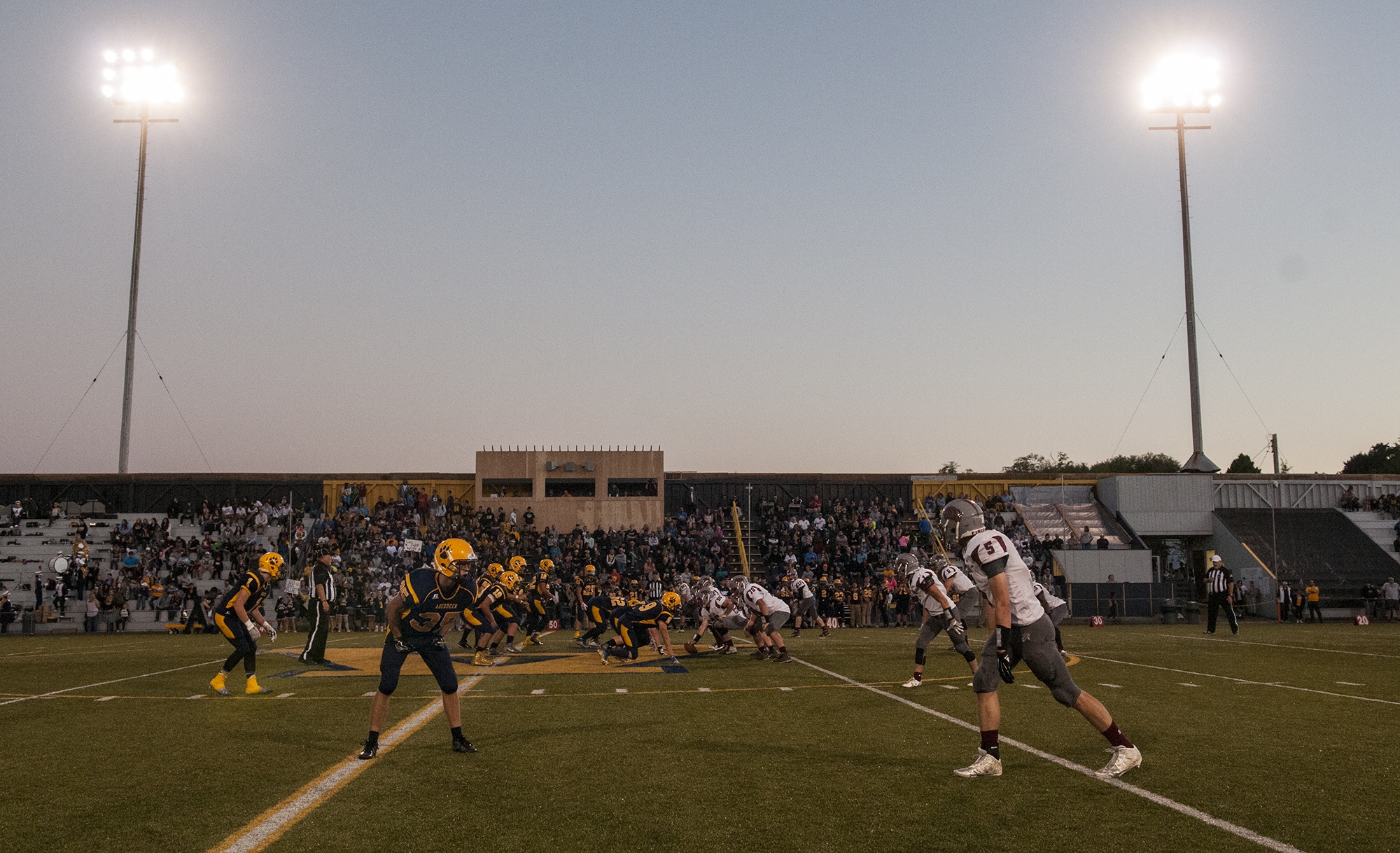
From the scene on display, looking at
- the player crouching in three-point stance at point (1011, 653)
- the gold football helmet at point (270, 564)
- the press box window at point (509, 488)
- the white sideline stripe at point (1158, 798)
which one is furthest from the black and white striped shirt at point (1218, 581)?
the press box window at point (509, 488)

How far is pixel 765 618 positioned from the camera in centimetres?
1847

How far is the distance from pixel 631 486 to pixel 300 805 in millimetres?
41626

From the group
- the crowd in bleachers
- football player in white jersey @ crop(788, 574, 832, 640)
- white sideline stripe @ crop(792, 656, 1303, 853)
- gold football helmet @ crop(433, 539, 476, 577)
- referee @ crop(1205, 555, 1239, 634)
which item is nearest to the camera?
white sideline stripe @ crop(792, 656, 1303, 853)

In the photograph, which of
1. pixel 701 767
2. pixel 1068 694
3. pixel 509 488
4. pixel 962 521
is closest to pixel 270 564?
pixel 701 767

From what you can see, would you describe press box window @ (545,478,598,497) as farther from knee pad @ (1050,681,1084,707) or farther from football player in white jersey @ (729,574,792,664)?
knee pad @ (1050,681,1084,707)

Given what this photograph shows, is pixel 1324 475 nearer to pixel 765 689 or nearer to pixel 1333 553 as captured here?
pixel 1333 553

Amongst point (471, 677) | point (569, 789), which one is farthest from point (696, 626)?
point (569, 789)

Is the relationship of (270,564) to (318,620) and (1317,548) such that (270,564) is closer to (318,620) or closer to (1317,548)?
(318,620)

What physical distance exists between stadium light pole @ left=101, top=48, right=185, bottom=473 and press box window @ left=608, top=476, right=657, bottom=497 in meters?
21.6

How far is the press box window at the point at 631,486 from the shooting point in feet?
158

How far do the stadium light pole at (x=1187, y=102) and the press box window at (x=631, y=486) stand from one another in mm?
24538

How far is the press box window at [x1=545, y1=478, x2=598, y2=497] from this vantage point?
4828cm

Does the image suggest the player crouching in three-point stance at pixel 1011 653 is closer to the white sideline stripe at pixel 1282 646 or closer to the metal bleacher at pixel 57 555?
the white sideline stripe at pixel 1282 646

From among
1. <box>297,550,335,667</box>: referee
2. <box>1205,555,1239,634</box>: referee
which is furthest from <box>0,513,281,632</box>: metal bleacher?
<box>1205,555,1239,634</box>: referee
